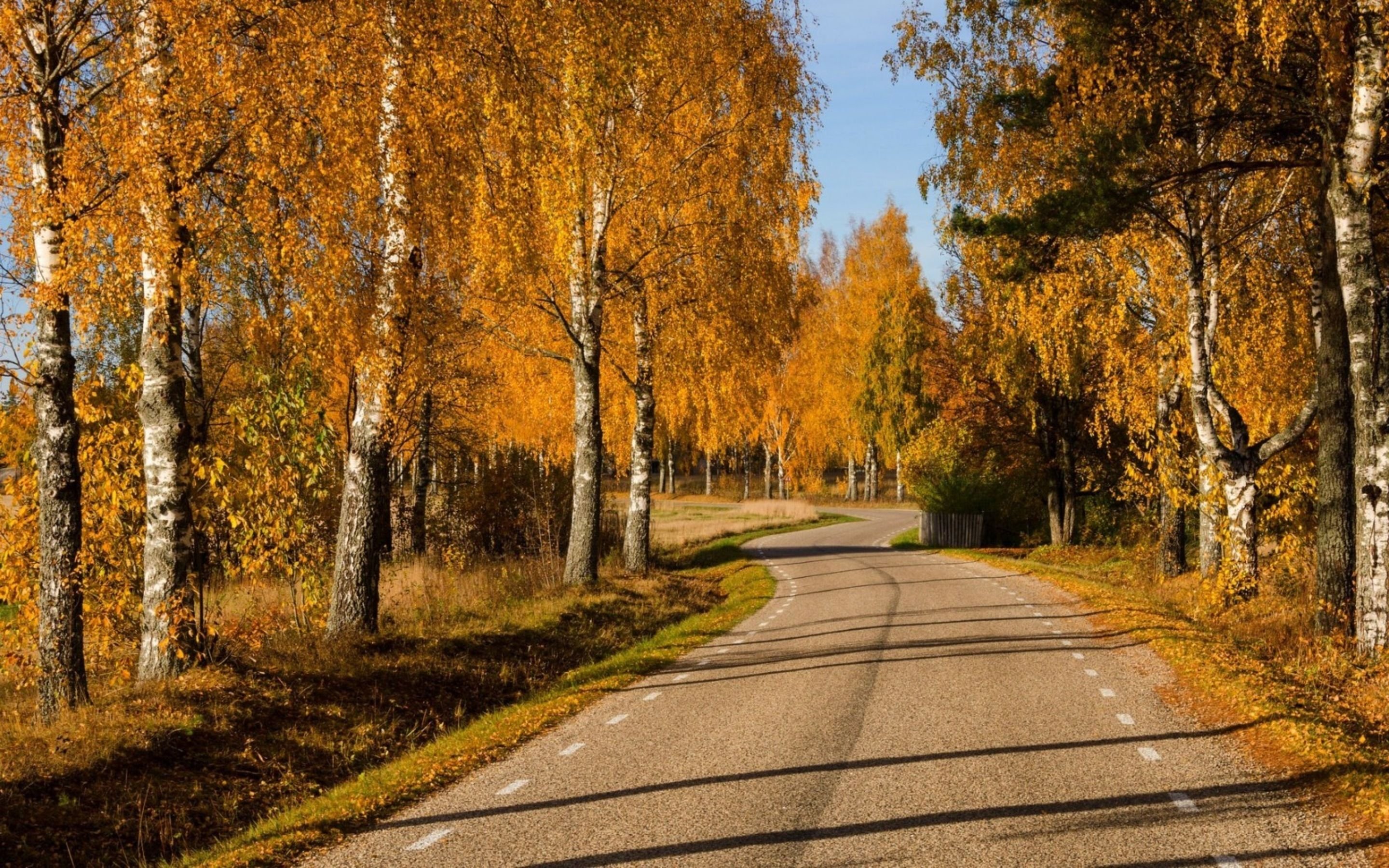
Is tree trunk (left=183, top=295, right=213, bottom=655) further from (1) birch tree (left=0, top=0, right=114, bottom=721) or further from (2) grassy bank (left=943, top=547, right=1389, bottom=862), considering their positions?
(2) grassy bank (left=943, top=547, right=1389, bottom=862)

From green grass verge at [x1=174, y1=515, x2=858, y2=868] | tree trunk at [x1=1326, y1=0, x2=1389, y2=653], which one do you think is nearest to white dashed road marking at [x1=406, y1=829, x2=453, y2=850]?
green grass verge at [x1=174, y1=515, x2=858, y2=868]

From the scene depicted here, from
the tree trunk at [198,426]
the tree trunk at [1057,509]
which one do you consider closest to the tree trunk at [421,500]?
the tree trunk at [198,426]

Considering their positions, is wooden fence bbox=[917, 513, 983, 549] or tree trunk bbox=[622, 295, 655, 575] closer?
tree trunk bbox=[622, 295, 655, 575]

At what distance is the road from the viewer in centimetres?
606

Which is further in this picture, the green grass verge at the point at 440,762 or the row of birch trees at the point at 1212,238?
the row of birch trees at the point at 1212,238

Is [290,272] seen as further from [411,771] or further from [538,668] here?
[538,668]

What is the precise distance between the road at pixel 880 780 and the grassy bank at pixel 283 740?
662mm

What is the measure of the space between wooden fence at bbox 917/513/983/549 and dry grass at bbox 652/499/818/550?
25.1 ft

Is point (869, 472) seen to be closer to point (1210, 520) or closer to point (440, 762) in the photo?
point (1210, 520)

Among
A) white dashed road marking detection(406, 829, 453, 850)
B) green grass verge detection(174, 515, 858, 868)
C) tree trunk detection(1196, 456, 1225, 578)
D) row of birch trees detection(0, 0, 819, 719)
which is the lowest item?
green grass verge detection(174, 515, 858, 868)

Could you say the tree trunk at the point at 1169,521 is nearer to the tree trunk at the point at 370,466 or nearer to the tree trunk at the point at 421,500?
the tree trunk at the point at 370,466

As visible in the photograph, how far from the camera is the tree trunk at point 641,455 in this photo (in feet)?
74.0

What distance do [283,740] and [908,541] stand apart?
34423mm

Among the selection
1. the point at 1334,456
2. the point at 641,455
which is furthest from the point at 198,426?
the point at 1334,456
